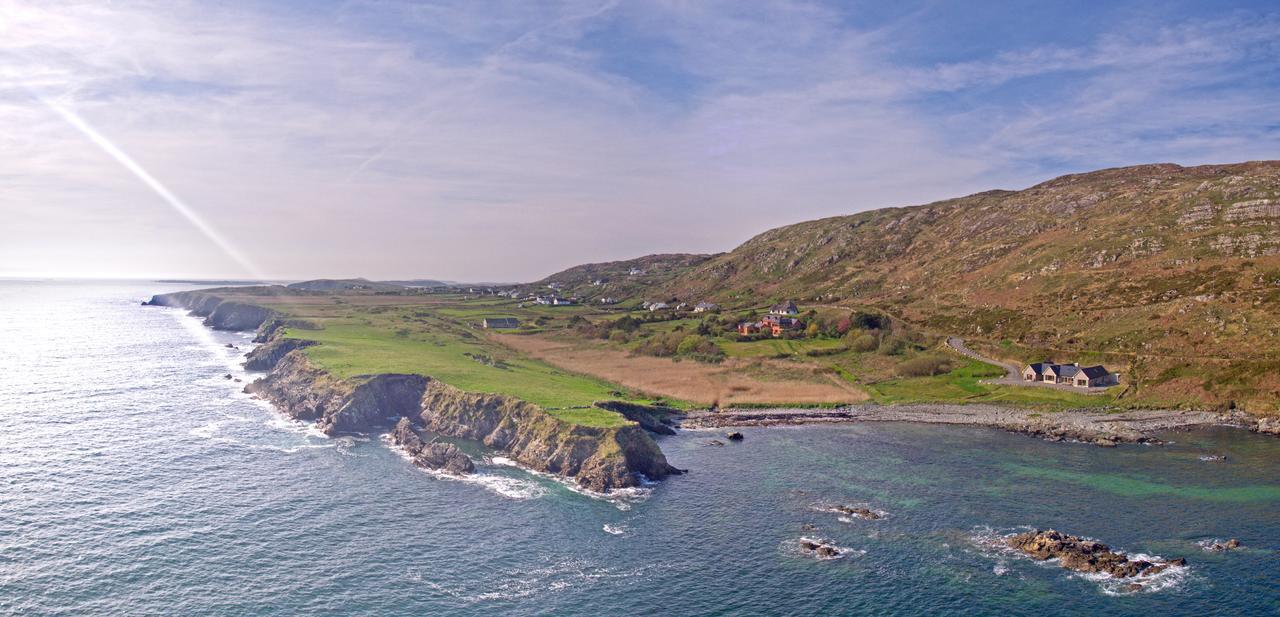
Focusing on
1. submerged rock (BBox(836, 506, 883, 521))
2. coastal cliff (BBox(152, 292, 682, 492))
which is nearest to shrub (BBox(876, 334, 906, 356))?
coastal cliff (BBox(152, 292, 682, 492))

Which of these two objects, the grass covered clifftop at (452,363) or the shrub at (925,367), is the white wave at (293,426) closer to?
the grass covered clifftop at (452,363)

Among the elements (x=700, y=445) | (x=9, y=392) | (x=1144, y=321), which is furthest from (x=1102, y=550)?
(x=9, y=392)

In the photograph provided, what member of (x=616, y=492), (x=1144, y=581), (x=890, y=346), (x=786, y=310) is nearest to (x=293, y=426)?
(x=616, y=492)

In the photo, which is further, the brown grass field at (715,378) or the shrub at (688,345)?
the shrub at (688,345)

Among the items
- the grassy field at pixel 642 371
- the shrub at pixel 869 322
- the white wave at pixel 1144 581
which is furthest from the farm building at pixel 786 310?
the white wave at pixel 1144 581

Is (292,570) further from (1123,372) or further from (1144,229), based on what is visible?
(1144,229)

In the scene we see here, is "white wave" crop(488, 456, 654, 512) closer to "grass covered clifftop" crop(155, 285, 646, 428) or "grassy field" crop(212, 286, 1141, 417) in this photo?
"grass covered clifftop" crop(155, 285, 646, 428)
